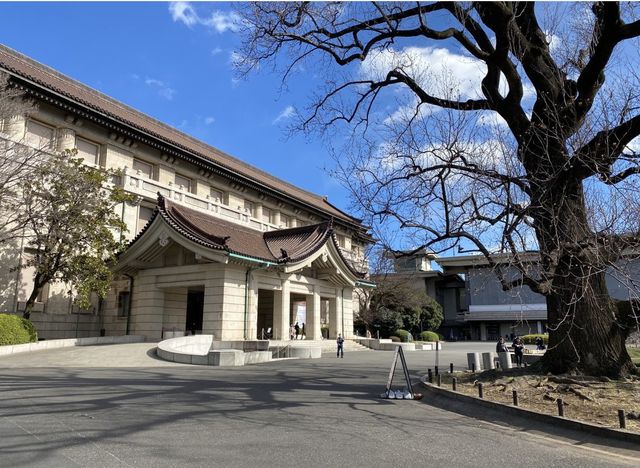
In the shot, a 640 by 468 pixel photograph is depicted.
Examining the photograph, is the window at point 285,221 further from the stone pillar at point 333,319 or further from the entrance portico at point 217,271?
the entrance portico at point 217,271

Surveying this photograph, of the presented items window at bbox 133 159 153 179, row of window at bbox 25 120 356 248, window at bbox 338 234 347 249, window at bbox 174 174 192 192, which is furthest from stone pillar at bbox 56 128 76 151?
window at bbox 338 234 347 249

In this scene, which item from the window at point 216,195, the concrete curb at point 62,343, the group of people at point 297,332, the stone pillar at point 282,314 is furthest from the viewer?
the window at point 216,195

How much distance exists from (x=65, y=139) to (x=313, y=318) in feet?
56.2

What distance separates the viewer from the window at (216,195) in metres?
34.2

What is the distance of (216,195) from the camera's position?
34875mm

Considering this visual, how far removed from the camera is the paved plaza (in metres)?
5.73

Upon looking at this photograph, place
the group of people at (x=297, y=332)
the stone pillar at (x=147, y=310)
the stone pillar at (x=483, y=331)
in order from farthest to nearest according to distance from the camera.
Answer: the stone pillar at (x=483, y=331) < the group of people at (x=297, y=332) < the stone pillar at (x=147, y=310)

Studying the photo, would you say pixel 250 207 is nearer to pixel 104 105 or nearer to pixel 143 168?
pixel 143 168

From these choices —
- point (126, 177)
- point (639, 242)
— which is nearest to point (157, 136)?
point (126, 177)

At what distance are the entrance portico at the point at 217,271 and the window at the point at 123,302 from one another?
102 centimetres

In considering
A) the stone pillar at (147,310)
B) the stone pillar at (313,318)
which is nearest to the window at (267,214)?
the stone pillar at (313,318)

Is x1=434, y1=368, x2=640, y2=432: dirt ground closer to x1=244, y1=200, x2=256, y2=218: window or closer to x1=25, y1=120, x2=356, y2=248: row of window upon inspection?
x1=25, y1=120, x2=356, y2=248: row of window

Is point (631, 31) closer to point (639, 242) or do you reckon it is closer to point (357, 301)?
point (639, 242)

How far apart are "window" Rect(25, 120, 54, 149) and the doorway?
11.1 metres
